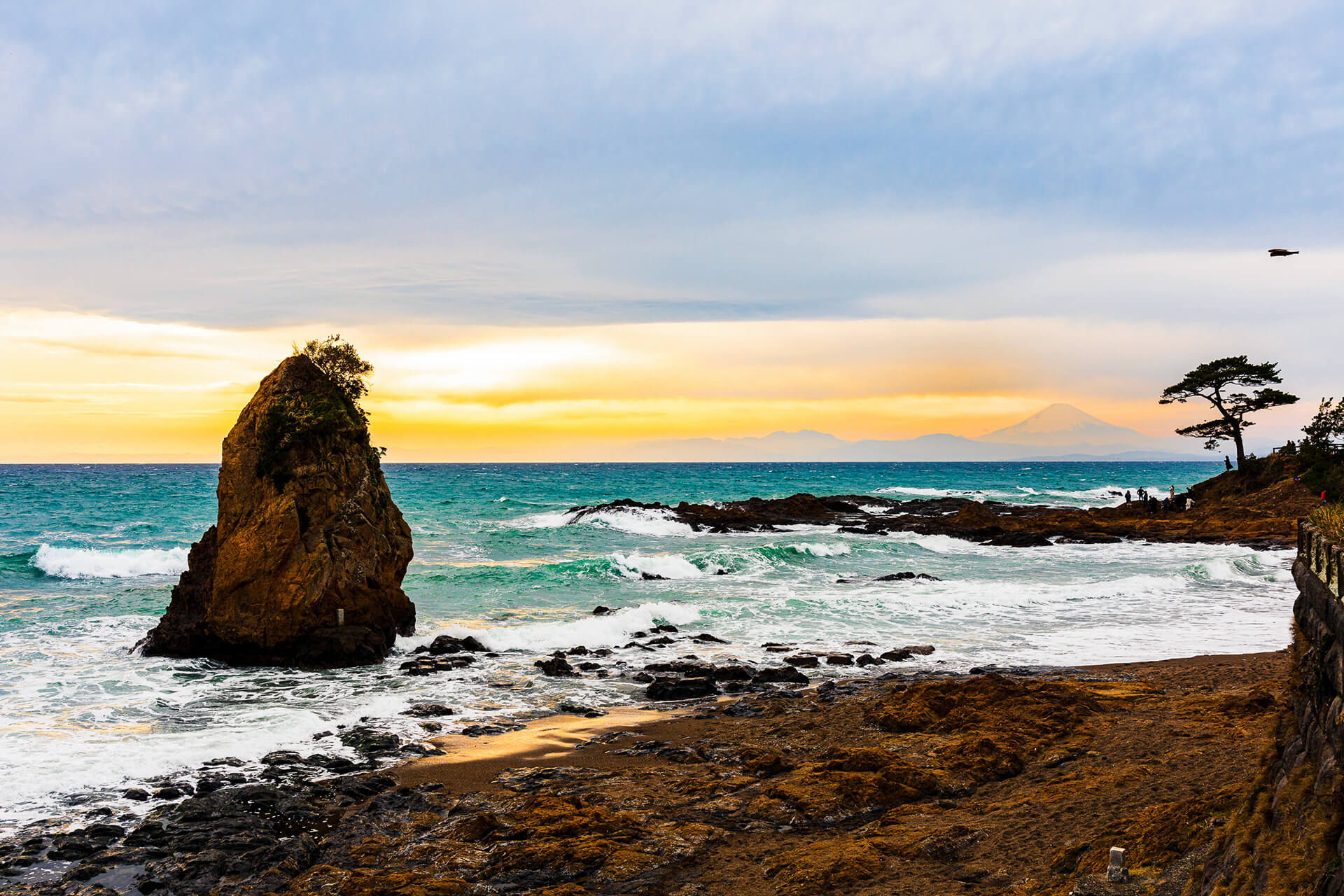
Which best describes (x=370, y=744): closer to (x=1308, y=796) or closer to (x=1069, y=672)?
(x=1308, y=796)

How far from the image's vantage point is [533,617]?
67.9 ft

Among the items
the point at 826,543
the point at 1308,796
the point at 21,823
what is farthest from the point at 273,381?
the point at 826,543

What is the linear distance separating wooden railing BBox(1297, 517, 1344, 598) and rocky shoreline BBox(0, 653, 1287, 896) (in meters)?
1.75

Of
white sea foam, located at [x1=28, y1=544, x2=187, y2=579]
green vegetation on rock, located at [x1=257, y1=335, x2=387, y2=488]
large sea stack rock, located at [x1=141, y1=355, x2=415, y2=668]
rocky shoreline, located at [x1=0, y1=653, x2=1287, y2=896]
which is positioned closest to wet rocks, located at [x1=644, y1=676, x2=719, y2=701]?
rocky shoreline, located at [x1=0, y1=653, x2=1287, y2=896]

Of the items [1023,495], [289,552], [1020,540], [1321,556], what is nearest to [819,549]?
[1020,540]

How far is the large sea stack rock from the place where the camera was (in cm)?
1490

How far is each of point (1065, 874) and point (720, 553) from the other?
2580 centimetres

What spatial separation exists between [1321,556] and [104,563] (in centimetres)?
3324

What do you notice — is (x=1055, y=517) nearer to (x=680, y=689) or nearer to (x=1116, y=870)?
(x=680, y=689)

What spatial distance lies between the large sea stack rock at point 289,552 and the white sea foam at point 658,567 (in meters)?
13.0

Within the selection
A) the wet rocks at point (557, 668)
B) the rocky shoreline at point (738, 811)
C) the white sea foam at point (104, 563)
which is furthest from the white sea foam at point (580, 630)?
the white sea foam at point (104, 563)

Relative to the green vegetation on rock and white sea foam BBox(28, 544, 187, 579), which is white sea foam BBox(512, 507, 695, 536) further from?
the green vegetation on rock

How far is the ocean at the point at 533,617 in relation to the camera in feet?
36.8

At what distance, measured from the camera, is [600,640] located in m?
18.1
